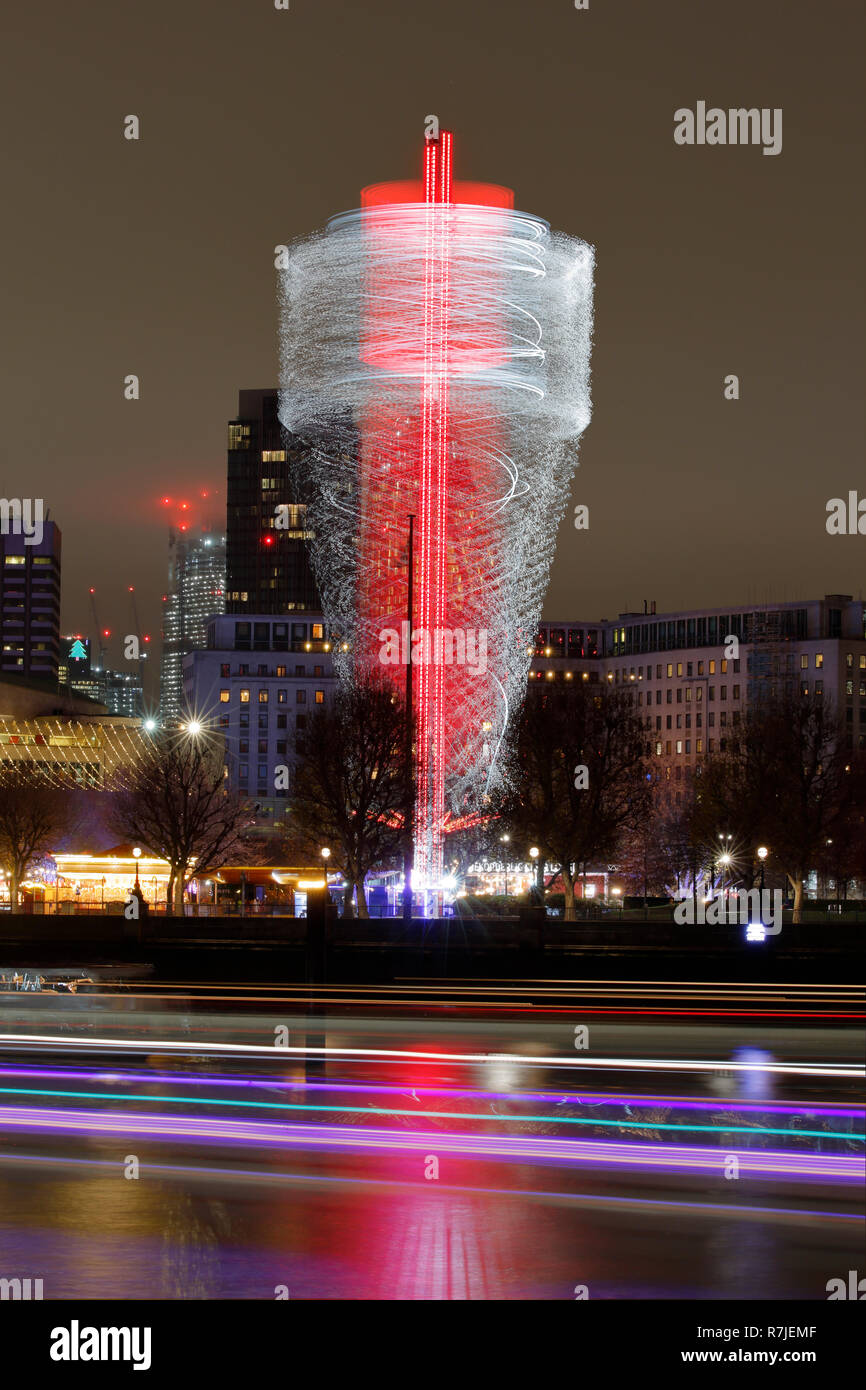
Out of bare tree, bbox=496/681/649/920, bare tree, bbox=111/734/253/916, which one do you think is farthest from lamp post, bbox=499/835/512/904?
bare tree, bbox=111/734/253/916

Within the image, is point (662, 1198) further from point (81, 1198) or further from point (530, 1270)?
point (81, 1198)

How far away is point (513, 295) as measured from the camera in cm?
6531

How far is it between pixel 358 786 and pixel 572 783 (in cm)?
1311

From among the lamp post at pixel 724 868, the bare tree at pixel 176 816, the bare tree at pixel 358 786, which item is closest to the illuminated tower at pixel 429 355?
the bare tree at pixel 358 786

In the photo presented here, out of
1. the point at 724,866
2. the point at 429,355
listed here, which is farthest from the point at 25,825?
the point at 429,355

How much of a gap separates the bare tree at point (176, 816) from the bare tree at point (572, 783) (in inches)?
654

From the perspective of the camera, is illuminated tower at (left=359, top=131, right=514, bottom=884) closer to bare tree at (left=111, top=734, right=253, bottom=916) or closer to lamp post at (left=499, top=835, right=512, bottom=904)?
bare tree at (left=111, top=734, right=253, bottom=916)

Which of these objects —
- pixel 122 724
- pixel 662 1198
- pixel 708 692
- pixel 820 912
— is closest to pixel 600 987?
pixel 662 1198

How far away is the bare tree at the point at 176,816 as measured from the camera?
92.3 m

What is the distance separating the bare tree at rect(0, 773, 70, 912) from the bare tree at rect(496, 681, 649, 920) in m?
28.4

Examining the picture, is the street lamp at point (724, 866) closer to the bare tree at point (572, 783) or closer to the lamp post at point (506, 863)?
the bare tree at point (572, 783)

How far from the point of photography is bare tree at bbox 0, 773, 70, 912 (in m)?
104
